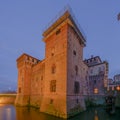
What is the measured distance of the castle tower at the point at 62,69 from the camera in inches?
899

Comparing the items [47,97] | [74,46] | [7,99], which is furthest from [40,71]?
[7,99]

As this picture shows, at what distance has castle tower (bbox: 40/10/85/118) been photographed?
74.9ft

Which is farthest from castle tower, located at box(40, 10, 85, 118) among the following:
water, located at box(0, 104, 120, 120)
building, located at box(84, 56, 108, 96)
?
building, located at box(84, 56, 108, 96)

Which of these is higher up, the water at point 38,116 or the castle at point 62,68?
the castle at point 62,68

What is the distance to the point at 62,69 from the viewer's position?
78.1 ft

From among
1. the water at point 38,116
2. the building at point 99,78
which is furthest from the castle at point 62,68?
the building at point 99,78

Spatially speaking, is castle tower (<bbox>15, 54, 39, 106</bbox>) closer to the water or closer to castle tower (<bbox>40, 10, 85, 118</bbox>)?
the water

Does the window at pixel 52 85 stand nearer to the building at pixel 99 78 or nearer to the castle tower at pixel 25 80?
the castle tower at pixel 25 80

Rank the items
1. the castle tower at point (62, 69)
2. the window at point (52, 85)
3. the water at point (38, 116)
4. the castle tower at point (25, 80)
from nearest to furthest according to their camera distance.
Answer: the water at point (38, 116) → the castle tower at point (62, 69) → the window at point (52, 85) → the castle tower at point (25, 80)

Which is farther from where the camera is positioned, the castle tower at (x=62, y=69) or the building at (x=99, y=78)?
the building at (x=99, y=78)

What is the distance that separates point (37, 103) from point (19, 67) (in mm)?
13263

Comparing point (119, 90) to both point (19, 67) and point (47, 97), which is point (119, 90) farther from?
point (19, 67)

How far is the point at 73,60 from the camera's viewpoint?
25.7 meters

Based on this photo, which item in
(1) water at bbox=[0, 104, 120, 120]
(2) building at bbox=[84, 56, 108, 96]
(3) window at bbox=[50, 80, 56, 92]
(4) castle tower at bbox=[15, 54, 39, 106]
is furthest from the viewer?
(2) building at bbox=[84, 56, 108, 96]
